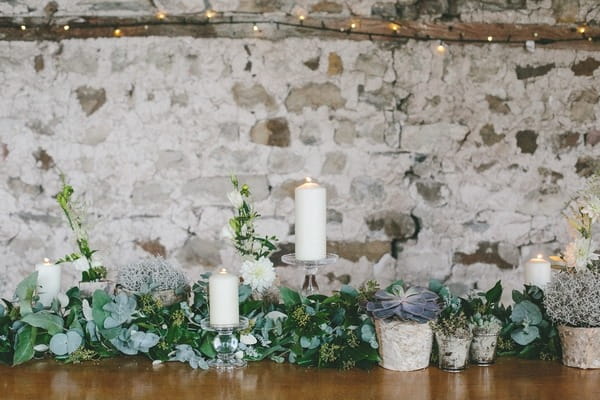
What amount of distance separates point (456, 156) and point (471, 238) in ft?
1.23

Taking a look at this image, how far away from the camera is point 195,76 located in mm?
3135

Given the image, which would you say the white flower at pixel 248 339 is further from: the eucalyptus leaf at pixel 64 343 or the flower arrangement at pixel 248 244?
the eucalyptus leaf at pixel 64 343

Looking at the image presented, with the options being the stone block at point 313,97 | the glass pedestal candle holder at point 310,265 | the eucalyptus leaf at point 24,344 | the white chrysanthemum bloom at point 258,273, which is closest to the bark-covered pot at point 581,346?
the glass pedestal candle holder at point 310,265

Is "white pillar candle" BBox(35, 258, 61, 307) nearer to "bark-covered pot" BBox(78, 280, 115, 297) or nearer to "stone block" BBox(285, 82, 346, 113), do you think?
"bark-covered pot" BBox(78, 280, 115, 297)

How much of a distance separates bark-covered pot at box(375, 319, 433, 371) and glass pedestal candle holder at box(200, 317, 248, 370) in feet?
0.93

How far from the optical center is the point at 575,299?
1.38 meters

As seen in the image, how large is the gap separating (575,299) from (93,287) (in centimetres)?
102

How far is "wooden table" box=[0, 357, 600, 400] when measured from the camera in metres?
1.30

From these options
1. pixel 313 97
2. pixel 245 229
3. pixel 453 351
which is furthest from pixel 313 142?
pixel 453 351

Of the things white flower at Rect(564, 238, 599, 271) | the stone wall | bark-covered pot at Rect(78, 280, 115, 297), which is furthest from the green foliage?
the stone wall

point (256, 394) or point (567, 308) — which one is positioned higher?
point (567, 308)

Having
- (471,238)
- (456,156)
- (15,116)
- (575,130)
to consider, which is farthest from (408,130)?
(15,116)

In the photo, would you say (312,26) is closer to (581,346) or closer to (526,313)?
(526,313)

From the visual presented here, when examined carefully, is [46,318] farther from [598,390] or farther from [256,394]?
[598,390]
